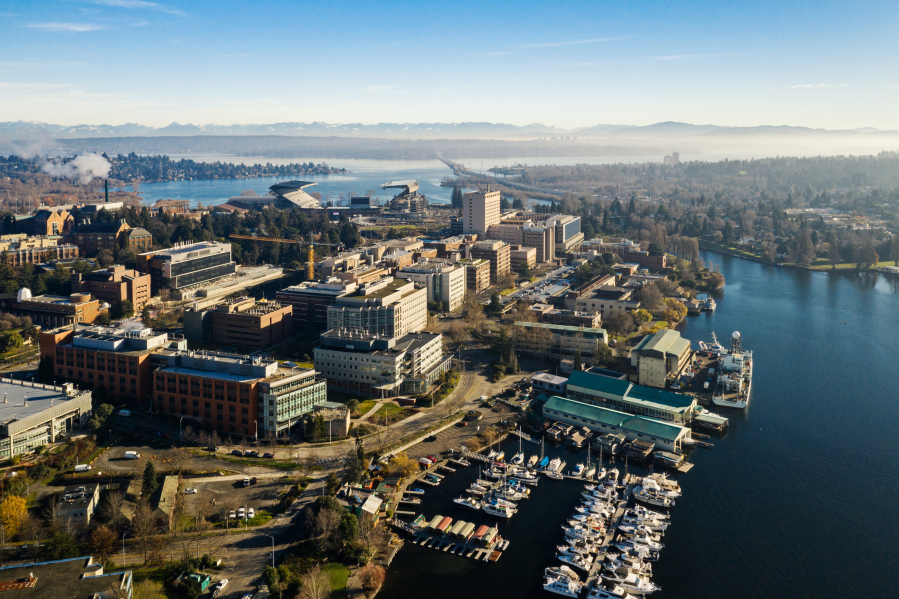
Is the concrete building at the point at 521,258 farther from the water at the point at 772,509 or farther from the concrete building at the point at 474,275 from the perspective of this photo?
the water at the point at 772,509

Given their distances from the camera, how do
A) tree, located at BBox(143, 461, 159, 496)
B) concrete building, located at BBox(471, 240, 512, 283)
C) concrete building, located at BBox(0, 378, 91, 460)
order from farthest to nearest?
concrete building, located at BBox(471, 240, 512, 283)
concrete building, located at BBox(0, 378, 91, 460)
tree, located at BBox(143, 461, 159, 496)

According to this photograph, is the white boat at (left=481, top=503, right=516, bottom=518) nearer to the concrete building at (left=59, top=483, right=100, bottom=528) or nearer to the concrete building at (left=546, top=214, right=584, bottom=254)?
the concrete building at (left=59, top=483, right=100, bottom=528)

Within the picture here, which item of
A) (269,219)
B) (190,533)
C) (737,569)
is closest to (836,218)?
(269,219)

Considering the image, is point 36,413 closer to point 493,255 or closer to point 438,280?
point 438,280

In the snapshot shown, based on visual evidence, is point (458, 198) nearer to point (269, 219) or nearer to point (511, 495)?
point (269, 219)

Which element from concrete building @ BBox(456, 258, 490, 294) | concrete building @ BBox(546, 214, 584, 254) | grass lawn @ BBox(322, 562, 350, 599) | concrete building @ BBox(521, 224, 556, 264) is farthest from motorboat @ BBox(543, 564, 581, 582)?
concrete building @ BBox(546, 214, 584, 254)

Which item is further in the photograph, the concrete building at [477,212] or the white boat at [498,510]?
the concrete building at [477,212]

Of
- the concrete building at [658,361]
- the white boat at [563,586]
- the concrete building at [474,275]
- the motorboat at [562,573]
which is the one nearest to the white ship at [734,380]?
the concrete building at [658,361]
